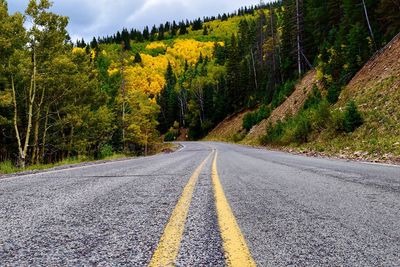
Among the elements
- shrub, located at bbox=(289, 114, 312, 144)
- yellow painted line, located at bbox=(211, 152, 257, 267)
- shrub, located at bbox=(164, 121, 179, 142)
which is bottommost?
yellow painted line, located at bbox=(211, 152, 257, 267)

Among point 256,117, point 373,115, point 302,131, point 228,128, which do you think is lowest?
point 302,131

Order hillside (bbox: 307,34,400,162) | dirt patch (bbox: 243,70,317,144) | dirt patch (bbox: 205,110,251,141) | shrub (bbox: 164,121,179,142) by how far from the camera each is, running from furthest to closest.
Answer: shrub (bbox: 164,121,179,142) → dirt patch (bbox: 205,110,251,141) → dirt patch (bbox: 243,70,317,144) → hillside (bbox: 307,34,400,162)

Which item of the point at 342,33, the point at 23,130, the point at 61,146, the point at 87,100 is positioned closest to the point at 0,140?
the point at 23,130

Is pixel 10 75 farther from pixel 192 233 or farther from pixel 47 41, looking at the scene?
pixel 192 233

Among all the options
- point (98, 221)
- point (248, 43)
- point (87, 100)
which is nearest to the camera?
point (98, 221)

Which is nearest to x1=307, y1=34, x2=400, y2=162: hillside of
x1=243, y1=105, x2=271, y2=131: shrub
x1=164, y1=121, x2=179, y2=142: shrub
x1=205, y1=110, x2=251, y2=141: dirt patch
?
x1=243, y1=105, x2=271, y2=131: shrub

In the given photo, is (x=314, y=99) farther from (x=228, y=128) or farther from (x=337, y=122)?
(x=228, y=128)

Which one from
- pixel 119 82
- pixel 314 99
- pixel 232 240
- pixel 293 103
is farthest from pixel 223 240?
pixel 119 82

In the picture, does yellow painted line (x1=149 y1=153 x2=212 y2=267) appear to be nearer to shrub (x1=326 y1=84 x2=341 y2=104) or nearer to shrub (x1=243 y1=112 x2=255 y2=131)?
shrub (x1=326 y1=84 x2=341 y2=104)

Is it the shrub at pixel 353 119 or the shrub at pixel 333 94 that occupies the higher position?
the shrub at pixel 333 94

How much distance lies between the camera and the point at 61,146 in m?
22.7

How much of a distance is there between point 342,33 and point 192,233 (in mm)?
29794

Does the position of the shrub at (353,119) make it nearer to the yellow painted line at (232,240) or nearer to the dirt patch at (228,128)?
the yellow painted line at (232,240)

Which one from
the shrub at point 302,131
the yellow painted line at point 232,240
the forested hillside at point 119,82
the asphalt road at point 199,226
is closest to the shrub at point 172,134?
the forested hillside at point 119,82
